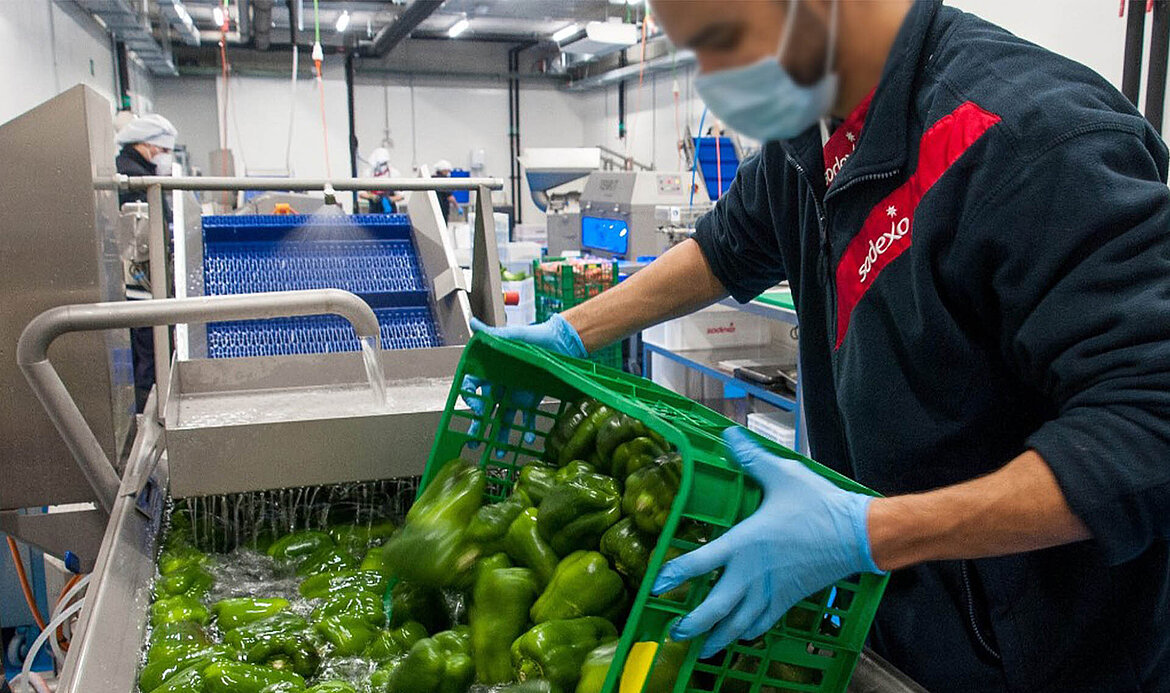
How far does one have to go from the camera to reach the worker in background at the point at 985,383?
86 centimetres

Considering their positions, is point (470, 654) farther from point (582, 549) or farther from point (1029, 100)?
point (1029, 100)

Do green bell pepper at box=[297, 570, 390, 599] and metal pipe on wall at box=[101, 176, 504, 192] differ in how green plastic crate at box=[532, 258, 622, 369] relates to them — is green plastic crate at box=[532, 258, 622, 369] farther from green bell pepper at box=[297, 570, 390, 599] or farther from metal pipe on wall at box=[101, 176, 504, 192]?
green bell pepper at box=[297, 570, 390, 599]

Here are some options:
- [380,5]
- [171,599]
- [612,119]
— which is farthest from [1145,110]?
[612,119]

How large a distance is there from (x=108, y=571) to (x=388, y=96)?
1444 centimetres

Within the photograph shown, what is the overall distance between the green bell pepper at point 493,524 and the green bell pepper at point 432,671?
16 cm

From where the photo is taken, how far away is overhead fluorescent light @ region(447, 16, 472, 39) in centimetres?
1251

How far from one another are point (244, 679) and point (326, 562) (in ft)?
1.43

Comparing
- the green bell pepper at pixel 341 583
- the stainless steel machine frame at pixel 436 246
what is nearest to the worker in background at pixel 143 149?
the stainless steel machine frame at pixel 436 246

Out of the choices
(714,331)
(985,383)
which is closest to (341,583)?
(985,383)

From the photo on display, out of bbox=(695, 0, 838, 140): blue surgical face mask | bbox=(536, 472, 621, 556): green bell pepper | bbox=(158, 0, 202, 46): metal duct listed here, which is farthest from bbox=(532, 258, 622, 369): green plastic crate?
bbox=(158, 0, 202, 46): metal duct

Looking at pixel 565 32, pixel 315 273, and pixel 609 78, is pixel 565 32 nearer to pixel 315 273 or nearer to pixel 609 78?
pixel 609 78

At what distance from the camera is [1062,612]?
1.11 metres

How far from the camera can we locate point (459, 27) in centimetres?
1287

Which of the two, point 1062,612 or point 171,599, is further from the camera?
point 171,599
